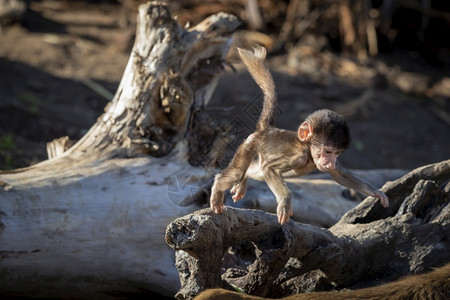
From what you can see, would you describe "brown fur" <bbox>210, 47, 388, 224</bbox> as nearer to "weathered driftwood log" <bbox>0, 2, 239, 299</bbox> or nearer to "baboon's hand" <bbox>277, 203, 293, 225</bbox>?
"baboon's hand" <bbox>277, 203, 293, 225</bbox>

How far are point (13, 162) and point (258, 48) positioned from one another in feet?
11.3

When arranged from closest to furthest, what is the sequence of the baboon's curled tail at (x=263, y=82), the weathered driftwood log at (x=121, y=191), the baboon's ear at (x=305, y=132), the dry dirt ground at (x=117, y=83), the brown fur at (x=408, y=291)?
the brown fur at (x=408, y=291) → the baboon's ear at (x=305, y=132) → the baboon's curled tail at (x=263, y=82) → the weathered driftwood log at (x=121, y=191) → the dry dirt ground at (x=117, y=83)

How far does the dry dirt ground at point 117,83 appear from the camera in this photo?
8.48 metres

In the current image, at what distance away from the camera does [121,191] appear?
15.6 ft

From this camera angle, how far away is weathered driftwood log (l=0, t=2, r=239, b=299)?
14.6ft

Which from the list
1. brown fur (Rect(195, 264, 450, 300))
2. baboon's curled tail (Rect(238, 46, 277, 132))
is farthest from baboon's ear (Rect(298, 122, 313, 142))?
brown fur (Rect(195, 264, 450, 300))

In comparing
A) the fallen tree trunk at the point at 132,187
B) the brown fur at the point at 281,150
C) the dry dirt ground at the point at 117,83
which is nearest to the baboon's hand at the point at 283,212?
the brown fur at the point at 281,150

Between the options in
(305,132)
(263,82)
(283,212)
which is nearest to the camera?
(283,212)

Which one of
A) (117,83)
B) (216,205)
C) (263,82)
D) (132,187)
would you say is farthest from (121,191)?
(117,83)

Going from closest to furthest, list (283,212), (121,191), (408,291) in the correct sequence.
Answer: (408,291) < (283,212) < (121,191)

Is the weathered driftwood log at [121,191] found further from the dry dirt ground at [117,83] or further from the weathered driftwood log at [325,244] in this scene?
the dry dirt ground at [117,83]

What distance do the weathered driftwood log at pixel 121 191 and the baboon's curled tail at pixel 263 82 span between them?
130 centimetres

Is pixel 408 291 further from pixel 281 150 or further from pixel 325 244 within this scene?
pixel 281 150

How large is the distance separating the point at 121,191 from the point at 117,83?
5.05 m
